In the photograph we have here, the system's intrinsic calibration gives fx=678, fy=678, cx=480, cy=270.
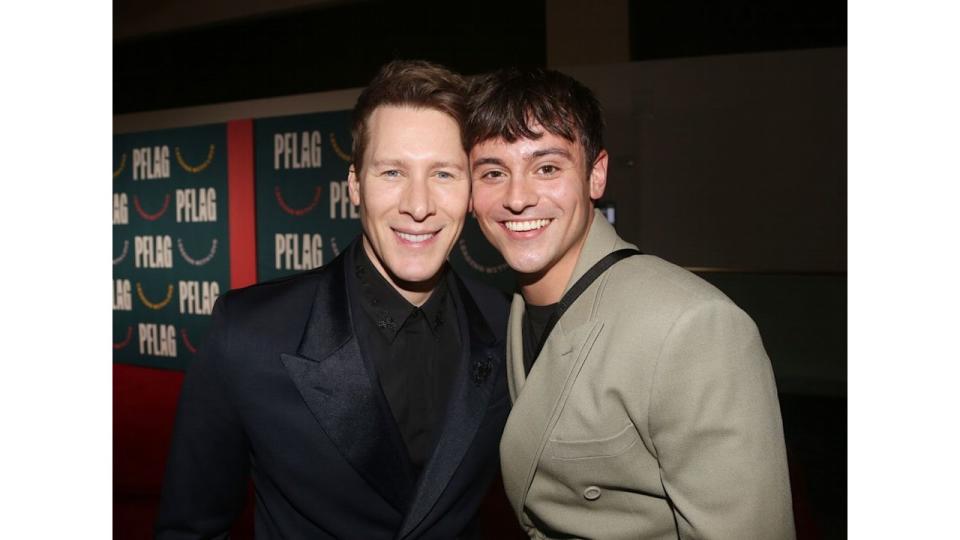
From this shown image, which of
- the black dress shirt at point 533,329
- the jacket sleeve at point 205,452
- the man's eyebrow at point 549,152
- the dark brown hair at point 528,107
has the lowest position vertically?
Result: the jacket sleeve at point 205,452

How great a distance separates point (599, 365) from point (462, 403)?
36cm

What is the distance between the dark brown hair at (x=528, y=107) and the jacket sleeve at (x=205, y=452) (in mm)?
746

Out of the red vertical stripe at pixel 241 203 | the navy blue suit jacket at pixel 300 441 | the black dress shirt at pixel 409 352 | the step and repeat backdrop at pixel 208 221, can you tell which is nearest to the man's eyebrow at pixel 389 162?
the black dress shirt at pixel 409 352

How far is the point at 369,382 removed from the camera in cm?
152

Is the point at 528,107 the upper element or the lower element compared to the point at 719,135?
lower

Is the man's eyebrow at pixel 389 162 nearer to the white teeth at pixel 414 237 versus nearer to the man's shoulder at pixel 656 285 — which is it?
the white teeth at pixel 414 237

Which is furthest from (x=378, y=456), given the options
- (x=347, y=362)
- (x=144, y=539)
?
(x=144, y=539)

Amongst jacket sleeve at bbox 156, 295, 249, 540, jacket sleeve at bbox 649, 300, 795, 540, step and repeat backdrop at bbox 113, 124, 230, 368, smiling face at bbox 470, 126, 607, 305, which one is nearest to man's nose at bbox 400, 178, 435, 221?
smiling face at bbox 470, 126, 607, 305

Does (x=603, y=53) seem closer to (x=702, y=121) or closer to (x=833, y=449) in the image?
(x=702, y=121)

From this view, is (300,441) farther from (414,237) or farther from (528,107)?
(528,107)

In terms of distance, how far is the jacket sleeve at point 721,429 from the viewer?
123 centimetres

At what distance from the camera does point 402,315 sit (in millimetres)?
1657

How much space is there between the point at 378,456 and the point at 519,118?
832 mm

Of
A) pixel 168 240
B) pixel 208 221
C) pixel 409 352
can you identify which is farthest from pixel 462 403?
pixel 168 240
